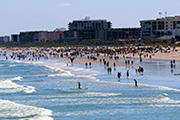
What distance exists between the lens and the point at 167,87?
1467 inches

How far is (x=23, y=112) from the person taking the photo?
27719 millimetres

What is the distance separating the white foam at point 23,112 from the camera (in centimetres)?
2641

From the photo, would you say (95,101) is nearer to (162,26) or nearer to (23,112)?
(23,112)

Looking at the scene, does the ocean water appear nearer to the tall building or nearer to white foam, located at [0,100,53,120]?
white foam, located at [0,100,53,120]

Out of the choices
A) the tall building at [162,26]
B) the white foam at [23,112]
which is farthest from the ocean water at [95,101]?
the tall building at [162,26]

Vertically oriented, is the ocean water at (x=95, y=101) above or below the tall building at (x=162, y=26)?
below

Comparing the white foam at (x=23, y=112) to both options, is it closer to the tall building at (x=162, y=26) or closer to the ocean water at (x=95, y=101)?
the ocean water at (x=95, y=101)

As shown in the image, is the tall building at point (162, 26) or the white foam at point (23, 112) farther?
the tall building at point (162, 26)

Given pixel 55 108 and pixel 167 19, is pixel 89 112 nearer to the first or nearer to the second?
pixel 55 108

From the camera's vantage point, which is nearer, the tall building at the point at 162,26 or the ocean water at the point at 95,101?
the ocean water at the point at 95,101

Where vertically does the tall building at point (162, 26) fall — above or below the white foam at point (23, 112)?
above

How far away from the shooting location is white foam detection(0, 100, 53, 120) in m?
26.4

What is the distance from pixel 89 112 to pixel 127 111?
8.74ft

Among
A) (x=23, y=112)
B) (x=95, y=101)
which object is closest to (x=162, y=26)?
(x=95, y=101)
